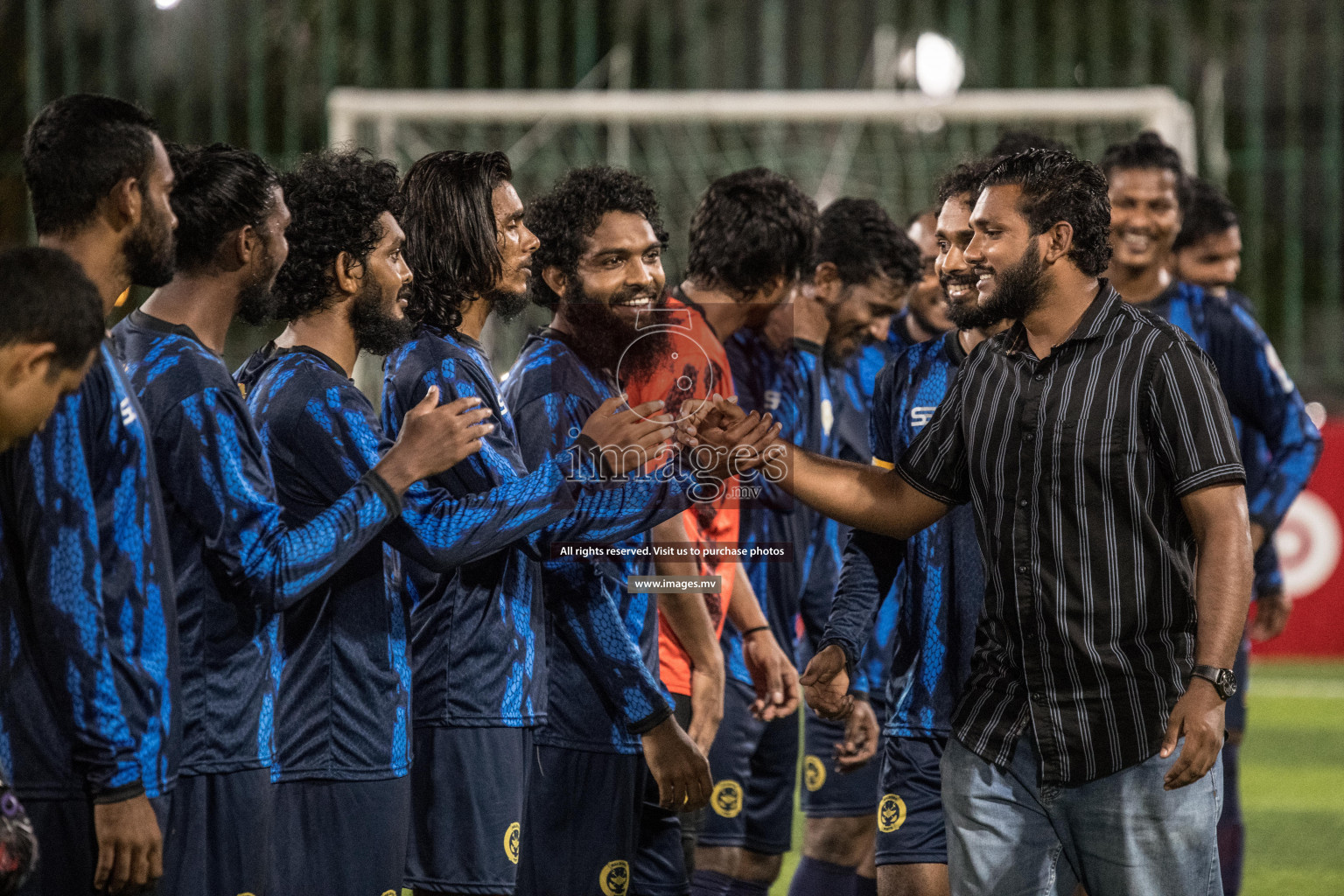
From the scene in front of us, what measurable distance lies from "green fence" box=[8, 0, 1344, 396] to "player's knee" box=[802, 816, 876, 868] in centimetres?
710

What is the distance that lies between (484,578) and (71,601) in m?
1.12

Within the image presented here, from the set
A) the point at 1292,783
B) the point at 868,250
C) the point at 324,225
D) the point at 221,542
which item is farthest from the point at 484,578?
the point at 1292,783

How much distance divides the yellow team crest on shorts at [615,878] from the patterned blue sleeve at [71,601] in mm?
1339

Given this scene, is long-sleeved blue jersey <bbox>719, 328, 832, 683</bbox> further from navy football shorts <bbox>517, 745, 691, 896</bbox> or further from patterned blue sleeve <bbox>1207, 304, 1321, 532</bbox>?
patterned blue sleeve <bbox>1207, 304, 1321, 532</bbox>

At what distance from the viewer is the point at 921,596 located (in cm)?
405

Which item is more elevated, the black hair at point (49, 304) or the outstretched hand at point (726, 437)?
the black hair at point (49, 304)

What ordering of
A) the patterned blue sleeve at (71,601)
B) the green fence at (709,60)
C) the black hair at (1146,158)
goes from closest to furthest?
the patterned blue sleeve at (71,601), the black hair at (1146,158), the green fence at (709,60)

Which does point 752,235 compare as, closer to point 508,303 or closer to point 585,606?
point 508,303

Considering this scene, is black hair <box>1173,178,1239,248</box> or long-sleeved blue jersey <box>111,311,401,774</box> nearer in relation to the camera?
long-sleeved blue jersey <box>111,311,401,774</box>

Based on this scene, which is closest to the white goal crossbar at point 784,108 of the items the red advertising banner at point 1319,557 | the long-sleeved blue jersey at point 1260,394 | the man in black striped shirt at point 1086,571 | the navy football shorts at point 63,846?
the red advertising banner at point 1319,557

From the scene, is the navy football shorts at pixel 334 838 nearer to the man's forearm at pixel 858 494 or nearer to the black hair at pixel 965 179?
the man's forearm at pixel 858 494

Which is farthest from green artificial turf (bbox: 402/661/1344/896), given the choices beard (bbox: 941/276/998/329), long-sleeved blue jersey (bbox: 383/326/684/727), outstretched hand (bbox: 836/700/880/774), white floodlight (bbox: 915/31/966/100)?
white floodlight (bbox: 915/31/966/100)

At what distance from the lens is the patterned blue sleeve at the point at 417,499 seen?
3246mm

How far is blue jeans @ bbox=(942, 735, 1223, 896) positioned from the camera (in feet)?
10.2
